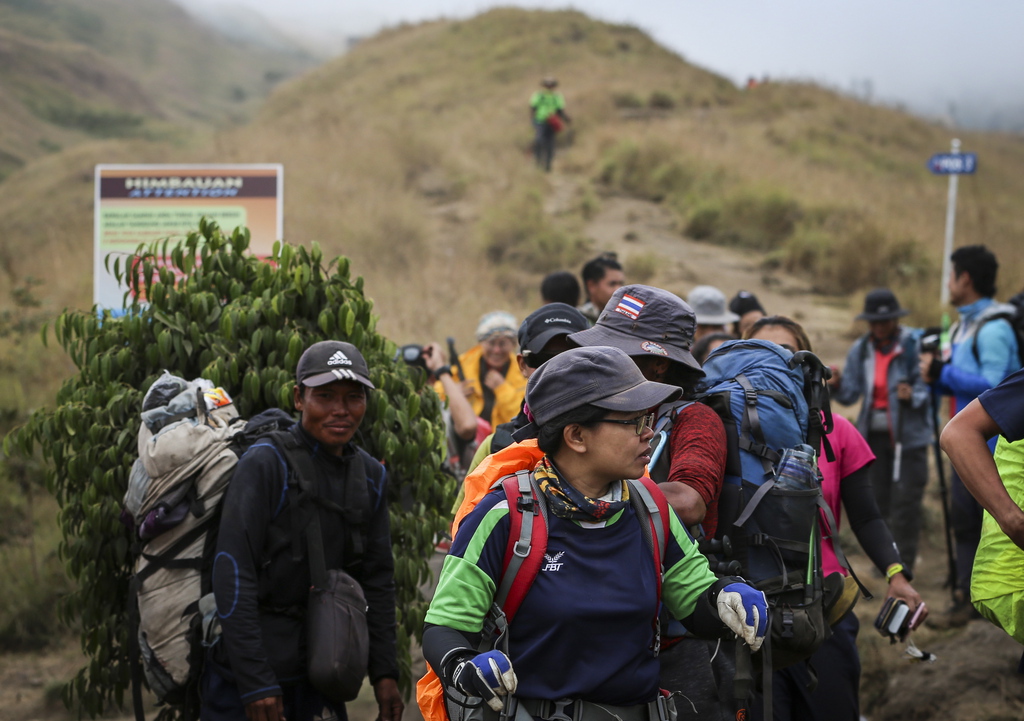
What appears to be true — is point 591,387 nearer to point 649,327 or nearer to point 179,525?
point 649,327

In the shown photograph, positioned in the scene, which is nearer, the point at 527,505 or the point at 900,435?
the point at 527,505

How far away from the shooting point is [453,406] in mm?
5449

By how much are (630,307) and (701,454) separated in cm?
56

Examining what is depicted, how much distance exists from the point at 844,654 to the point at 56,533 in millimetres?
6195

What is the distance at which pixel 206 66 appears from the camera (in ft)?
256

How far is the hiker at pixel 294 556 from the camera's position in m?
2.98

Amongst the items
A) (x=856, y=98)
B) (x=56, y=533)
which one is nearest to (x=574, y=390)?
(x=56, y=533)

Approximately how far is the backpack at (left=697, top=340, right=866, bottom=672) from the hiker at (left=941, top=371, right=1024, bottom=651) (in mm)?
454

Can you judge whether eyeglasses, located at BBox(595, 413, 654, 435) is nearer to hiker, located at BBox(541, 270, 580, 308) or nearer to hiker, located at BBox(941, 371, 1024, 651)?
hiker, located at BBox(941, 371, 1024, 651)

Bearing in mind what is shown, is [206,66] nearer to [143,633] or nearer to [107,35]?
[107,35]

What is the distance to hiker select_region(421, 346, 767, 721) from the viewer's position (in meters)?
2.16

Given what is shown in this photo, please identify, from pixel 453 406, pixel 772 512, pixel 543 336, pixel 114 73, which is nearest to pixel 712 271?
pixel 453 406

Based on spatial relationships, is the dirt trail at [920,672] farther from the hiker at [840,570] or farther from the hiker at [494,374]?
the hiker at [840,570]

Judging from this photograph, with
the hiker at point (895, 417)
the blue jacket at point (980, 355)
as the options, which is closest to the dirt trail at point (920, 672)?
the hiker at point (895, 417)
